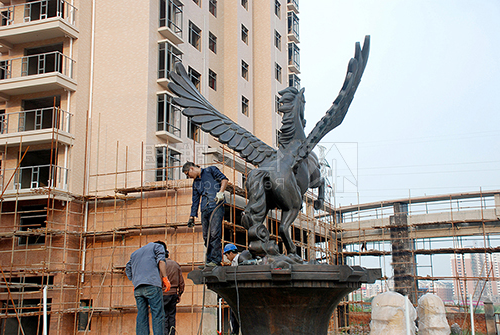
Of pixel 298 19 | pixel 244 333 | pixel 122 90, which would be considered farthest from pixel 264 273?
pixel 298 19

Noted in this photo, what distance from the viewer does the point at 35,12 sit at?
21.7m

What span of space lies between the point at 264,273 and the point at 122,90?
16.4m

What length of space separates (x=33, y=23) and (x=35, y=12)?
106 inches

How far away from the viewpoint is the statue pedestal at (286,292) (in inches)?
202

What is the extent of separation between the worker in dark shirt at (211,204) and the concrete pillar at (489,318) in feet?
63.0

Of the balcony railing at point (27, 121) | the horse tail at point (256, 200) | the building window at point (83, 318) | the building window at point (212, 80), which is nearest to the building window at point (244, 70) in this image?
the building window at point (212, 80)

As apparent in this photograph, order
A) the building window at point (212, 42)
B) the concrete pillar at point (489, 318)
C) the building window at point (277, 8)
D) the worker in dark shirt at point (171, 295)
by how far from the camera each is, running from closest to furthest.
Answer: the worker in dark shirt at point (171, 295) → the concrete pillar at point (489, 318) → the building window at point (212, 42) → the building window at point (277, 8)

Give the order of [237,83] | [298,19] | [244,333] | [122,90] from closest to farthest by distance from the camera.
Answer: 1. [244,333]
2. [122,90]
3. [237,83]
4. [298,19]

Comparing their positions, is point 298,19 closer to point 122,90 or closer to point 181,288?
point 122,90

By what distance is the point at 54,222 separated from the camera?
17.4 meters

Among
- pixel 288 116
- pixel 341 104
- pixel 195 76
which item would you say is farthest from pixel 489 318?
pixel 288 116

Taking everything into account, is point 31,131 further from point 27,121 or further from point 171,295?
point 171,295

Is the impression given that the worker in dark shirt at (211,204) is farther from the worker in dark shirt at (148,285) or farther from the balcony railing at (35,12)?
the balcony railing at (35,12)

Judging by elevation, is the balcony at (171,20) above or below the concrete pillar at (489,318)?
above
